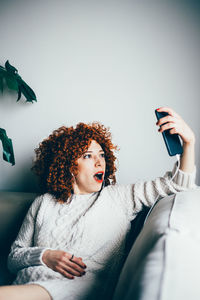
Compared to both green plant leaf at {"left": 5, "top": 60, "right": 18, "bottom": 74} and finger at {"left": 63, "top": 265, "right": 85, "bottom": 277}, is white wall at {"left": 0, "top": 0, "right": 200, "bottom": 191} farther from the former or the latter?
finger at {"left": 63, "top": 265, "right": 85, "bottom": 277}

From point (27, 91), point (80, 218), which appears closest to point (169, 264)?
point (80, 218)

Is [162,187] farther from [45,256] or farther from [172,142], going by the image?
[45,256]

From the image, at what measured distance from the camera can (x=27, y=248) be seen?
100 centimetres

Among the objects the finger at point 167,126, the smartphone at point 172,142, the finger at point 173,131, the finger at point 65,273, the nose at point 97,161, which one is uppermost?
the finger at point 167,126

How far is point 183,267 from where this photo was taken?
448mm

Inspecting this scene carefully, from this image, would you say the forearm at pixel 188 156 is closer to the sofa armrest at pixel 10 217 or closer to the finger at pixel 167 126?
the finger at pixel 167 126

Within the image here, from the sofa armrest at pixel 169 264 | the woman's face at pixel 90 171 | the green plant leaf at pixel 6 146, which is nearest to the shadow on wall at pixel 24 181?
the green plant leaf at pixel 6 146

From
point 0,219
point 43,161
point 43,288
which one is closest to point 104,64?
point 43,161

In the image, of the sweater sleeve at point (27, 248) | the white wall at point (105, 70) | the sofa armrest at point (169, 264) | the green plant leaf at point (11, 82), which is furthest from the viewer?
the green plant leaf at point (11, 82)

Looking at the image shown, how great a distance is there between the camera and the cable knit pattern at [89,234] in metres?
0.88

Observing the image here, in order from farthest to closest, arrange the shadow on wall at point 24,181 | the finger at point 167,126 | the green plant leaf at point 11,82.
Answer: the shadow on wall at point 24,181
the green plant leaf at point 11,82
the finger at point 167,126

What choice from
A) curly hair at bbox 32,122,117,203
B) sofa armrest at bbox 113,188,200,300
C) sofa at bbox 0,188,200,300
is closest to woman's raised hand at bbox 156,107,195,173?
sofa at bbox 0,188,200,300

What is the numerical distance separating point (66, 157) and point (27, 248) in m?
0.41

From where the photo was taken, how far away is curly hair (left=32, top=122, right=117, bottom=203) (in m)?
1.12
